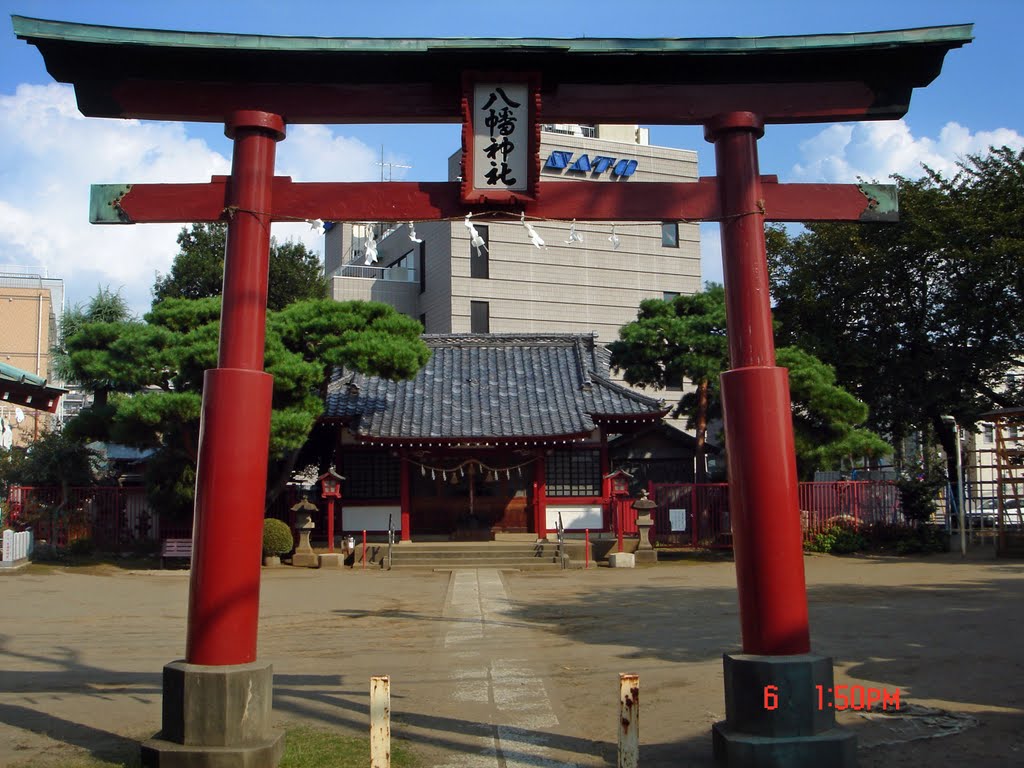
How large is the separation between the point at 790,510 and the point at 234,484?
4006 millimetres

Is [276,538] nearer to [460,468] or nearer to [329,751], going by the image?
[460,468]

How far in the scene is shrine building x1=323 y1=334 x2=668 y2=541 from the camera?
24.8 metres

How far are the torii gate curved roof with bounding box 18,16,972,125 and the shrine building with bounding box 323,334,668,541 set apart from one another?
17.1 meters

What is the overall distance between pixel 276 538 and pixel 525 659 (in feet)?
44.7

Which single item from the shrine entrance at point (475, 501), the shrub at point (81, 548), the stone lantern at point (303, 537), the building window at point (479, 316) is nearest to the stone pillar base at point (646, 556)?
the shrine entrance at point (475, 501)

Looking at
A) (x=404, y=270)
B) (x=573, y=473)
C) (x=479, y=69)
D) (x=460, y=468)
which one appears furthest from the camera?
(x=404, y=270)

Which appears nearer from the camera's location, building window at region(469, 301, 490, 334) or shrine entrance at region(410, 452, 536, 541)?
shrine entrance at region(410, 452, 536, 541)

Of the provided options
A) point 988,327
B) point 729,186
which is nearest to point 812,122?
point 729,186

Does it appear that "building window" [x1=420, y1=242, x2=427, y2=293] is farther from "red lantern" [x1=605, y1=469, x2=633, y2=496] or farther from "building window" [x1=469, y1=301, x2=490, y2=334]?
"red lantern" [x1=605, y1=469, x2=633, y2=496]

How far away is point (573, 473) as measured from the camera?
1039 inches

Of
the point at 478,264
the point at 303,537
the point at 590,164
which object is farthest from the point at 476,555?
the point at 590,164

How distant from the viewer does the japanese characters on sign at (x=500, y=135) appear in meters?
7.46

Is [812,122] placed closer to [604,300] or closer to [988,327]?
[988,327]

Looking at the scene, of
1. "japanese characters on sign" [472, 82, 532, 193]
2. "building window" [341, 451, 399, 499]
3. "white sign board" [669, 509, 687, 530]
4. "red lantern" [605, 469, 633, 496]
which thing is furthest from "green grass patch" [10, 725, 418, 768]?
"white sign board" [669, 509, 687, 530]
